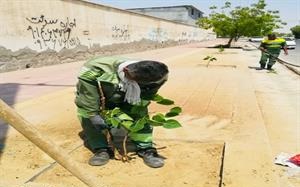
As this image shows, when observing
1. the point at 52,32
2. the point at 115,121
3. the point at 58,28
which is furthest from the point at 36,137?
the point at 58,28

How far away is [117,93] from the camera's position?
Result: 3.93 m

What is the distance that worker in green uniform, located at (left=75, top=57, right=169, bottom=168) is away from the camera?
11.8 feet

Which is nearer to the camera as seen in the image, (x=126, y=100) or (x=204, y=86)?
(x=126, y=100)

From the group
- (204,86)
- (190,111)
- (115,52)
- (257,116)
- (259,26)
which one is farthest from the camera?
(259,26)

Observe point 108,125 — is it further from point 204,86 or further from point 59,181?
point 204,86

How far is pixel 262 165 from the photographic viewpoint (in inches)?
157

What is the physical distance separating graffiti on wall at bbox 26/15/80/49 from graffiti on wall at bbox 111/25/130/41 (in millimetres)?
5590

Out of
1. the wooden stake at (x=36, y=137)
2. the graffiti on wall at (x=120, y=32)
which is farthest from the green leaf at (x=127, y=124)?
the graffiti on wall at (x=120, y=32)

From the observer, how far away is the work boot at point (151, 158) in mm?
4035

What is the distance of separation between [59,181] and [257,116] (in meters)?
3.70

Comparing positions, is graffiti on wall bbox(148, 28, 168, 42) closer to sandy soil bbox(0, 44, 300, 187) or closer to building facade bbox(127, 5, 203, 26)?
sandy soil bbox(0, 44, 300, 187)

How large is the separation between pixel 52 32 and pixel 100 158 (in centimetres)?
1309

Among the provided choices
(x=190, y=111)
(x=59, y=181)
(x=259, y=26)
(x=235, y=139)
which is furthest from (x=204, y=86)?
(x=259, y=26)

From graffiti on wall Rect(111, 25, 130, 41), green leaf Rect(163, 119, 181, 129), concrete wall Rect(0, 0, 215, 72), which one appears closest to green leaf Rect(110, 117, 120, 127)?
green leaf Rect(163, 119, 181, 129)
